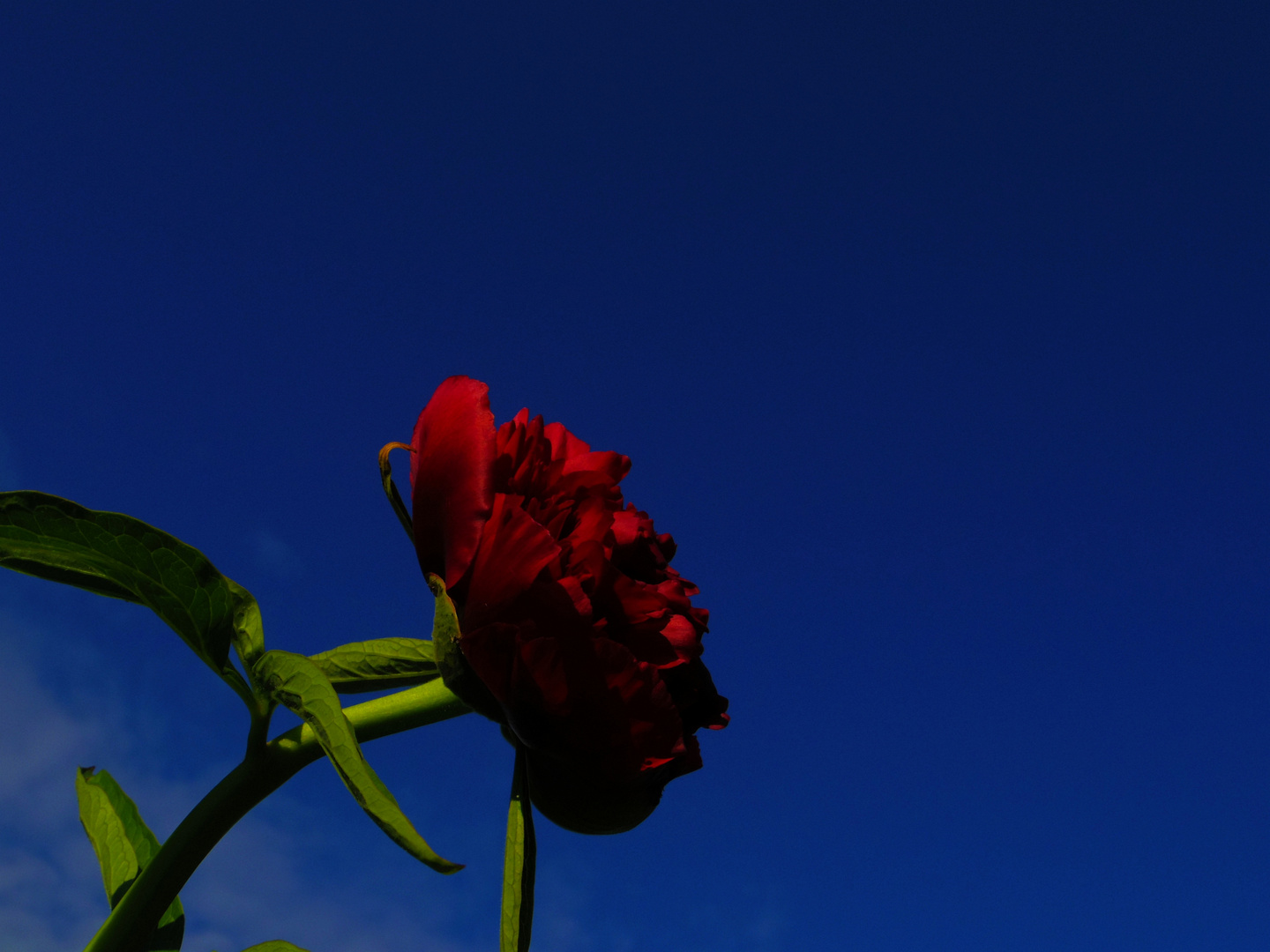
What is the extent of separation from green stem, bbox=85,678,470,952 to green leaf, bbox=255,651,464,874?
3.4 inches

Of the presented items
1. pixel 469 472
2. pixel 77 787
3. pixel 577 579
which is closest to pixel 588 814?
pixel 577 579

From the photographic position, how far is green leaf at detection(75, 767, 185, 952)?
148 centimetres

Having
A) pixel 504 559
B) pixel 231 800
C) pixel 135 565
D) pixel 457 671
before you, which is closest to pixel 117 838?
pixel 231 800

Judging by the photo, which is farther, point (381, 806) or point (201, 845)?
point (201, 845)

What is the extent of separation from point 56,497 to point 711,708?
0.87 meters

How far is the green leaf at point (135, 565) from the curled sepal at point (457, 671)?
226mm

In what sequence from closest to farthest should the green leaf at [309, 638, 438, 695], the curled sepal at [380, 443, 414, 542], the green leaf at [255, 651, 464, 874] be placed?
the green leaf at [255, 651, 464, 874] < the green leaf at [309, 638, 438, 695] < the curled sepal at [380, 443, 414, 542]

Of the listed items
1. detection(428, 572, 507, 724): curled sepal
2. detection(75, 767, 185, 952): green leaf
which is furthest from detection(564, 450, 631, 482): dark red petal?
detection(75, 767, 185, 952): green leaf

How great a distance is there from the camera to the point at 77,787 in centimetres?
165

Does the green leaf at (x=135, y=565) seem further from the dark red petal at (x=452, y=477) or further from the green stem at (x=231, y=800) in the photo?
the dark red petal at (x=452, y=477)

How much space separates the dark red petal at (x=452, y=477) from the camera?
48.6 inches

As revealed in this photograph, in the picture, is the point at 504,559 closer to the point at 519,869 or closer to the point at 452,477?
the point at 452,477

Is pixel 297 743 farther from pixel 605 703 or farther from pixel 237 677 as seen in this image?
pixel 605 703

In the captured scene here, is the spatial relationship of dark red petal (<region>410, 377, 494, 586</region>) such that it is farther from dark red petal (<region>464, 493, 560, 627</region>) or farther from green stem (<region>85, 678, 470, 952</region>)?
A: green stem (<region>85, 678, 470, 952</region>)
